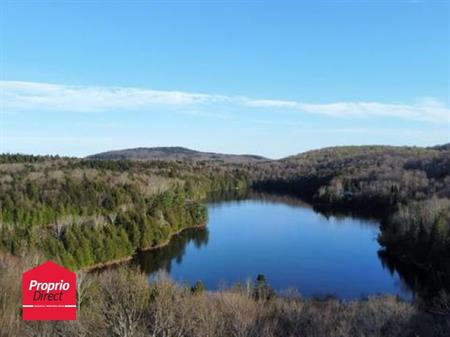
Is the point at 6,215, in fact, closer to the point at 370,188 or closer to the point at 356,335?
the point at 356,335

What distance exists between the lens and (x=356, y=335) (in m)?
17.1

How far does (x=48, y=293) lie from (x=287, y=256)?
39027 mm

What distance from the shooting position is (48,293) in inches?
399

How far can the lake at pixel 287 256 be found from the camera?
3781 centimetres

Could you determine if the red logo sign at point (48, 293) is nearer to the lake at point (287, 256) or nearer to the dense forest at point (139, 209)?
the lake at point (287, 256)

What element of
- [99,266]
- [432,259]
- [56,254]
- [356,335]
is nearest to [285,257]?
[432,259]

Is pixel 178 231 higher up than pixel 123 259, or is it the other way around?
pixel 178 231

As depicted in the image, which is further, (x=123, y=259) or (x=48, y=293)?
(x=123, y=259)

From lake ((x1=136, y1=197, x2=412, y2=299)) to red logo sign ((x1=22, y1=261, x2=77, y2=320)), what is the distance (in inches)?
956

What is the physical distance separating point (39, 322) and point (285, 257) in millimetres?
37457

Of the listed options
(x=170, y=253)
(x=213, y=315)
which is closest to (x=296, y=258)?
(x=170, y=253)

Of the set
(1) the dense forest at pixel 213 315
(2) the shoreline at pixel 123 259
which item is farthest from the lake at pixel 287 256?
(1) the dense forest at pixel 213 315

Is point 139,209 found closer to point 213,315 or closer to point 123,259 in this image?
point 123,259

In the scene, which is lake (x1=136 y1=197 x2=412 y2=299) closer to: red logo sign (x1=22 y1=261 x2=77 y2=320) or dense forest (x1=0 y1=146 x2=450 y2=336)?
dense forest (x1=0 y1=146 x2=450 y2=336)
